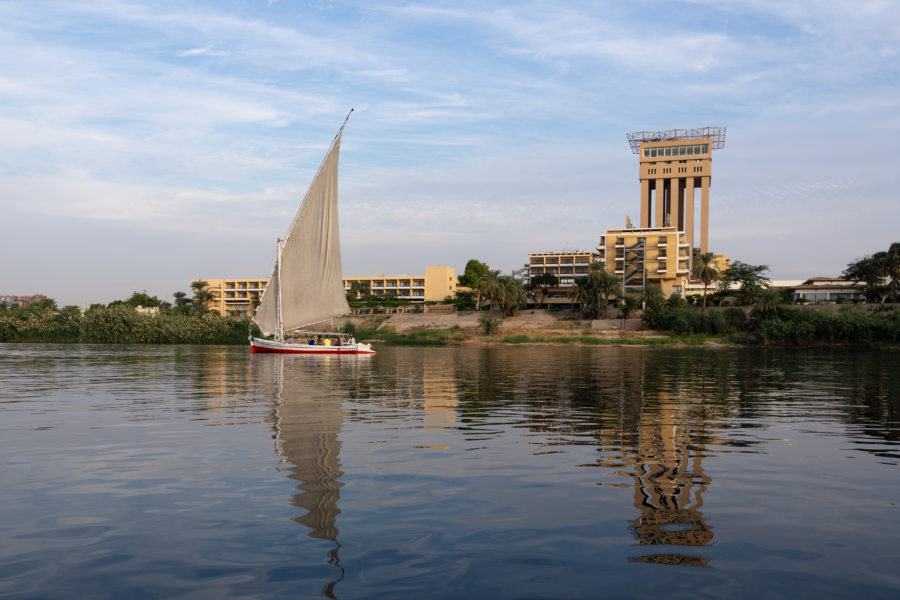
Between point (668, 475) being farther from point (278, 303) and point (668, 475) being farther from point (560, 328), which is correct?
point (560, 328)

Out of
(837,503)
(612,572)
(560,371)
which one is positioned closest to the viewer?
(612,572)

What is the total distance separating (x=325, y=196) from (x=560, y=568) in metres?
51.2

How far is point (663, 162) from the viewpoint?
15312 centimetres

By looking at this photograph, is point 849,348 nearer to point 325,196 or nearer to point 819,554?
point 325,196

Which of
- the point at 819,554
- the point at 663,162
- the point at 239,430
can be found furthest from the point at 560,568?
the point at 663,162

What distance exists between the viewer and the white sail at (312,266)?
54875 mm

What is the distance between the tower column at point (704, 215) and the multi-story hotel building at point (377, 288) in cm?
5955

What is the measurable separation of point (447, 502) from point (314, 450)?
4543mm

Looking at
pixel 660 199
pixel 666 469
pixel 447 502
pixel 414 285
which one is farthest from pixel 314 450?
pixel 414 285

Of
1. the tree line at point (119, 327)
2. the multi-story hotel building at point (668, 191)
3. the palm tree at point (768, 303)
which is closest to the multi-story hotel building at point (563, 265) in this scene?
the multi-story hotel building at point (668, 191)

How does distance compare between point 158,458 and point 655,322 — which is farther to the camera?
point 655,322

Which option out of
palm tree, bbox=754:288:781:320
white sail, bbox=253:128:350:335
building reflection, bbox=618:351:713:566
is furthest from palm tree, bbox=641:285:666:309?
building reflection, bbox=618:351:713:566

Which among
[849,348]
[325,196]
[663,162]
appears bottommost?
[849,348]

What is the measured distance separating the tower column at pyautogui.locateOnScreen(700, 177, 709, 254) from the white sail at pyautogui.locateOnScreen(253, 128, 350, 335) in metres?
113
